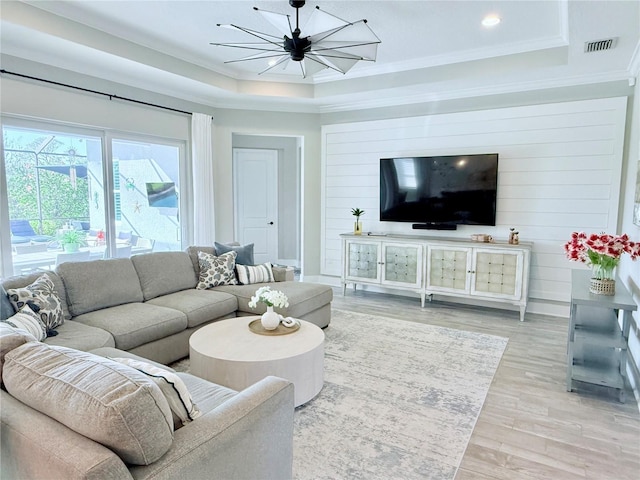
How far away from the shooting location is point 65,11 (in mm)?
3340

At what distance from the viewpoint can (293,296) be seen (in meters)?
3.74

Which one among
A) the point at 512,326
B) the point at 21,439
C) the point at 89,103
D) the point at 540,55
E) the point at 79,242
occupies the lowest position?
the point at 512,326

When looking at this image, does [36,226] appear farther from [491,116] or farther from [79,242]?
[491,116]

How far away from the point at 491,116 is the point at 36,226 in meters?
5.32

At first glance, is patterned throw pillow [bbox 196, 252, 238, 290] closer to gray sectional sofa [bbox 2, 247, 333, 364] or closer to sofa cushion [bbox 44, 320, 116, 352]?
gray sectional sofa [bbox 2, 247, 333, 364]

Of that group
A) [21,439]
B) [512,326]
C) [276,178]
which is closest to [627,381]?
[512,326]

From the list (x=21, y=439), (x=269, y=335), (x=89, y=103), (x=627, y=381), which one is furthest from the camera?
(x=89, y=103)

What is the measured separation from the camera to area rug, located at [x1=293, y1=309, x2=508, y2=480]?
6.82 feet

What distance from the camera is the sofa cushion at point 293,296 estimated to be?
3683mm

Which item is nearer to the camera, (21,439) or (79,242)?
(21,439)

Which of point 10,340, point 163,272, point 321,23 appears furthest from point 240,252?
point 10,340

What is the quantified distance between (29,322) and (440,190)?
4.51 meters

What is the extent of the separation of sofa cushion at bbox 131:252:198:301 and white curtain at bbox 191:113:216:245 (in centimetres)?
139

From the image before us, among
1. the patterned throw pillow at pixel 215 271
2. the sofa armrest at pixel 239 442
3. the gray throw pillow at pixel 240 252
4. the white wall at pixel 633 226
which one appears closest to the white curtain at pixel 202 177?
the gray throw pillow at pixel 240 252
